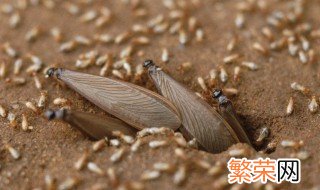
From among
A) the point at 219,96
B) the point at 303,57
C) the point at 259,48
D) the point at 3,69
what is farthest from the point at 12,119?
the point at 303,57

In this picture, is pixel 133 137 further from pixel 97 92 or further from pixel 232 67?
pixel 232 67

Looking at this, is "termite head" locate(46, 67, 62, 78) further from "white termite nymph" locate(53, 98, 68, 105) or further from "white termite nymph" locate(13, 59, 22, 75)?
"white termite nymph" locate(13, 59, 22, 75)

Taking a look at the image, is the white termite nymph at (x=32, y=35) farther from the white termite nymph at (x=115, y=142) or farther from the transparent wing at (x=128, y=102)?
the white termite nymph at (x=115, y=142)

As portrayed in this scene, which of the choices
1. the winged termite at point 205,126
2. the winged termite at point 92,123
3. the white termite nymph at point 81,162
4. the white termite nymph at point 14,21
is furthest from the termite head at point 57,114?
the white termite nymph at point 14,21

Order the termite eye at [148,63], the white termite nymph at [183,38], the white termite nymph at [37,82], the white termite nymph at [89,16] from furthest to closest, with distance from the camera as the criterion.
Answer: the white termite nymph at [89,16] → the white termite nymph at [183,38] → the white termite nymph at [37,82] → the termite eye at [148,63]

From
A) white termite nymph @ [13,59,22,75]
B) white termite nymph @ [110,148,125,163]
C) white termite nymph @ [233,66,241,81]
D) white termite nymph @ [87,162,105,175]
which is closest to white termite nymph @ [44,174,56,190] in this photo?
white termite nymph @ [87,162,105,175]

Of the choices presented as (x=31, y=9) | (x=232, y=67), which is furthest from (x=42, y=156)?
(x=31, y=9)

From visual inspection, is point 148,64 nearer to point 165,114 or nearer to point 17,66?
point 165,114
